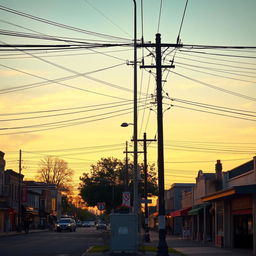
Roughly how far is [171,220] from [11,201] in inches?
941

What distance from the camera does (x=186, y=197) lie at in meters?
65.0

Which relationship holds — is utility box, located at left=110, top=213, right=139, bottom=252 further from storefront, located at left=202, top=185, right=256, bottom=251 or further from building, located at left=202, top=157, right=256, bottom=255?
storefront, located at left=202, top=185, right=256, bottom=251

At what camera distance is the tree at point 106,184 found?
272ft

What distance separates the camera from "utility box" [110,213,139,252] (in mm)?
27578

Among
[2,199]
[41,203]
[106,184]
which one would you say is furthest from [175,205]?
[41,203]

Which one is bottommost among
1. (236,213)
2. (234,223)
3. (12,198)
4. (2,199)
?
(234,223)

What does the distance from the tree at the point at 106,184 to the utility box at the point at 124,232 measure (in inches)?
2111

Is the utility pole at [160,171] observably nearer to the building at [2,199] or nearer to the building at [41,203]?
the building at [2,199]

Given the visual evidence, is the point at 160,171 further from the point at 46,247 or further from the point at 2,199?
the point at 2,199

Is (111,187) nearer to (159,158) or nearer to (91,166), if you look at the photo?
(91,166)

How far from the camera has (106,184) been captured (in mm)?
83500

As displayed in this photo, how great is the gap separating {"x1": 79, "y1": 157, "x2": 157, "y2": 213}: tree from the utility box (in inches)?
2111

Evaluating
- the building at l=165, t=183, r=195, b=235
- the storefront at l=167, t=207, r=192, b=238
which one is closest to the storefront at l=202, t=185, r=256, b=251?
the storefront at l=167, t=207, r=192, b=238

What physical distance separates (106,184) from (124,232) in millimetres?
55983
